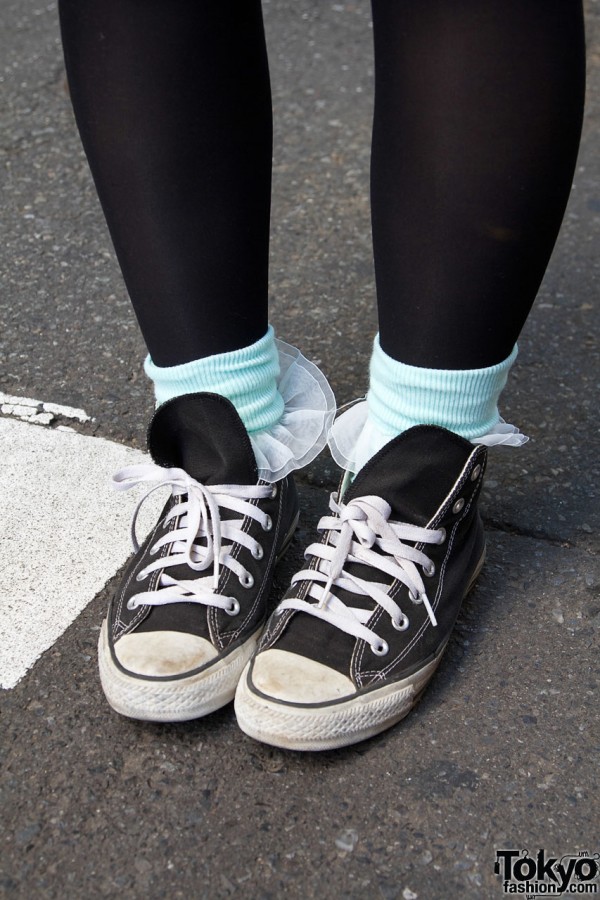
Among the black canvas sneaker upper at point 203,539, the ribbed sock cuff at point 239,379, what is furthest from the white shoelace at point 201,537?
the ribbed sock cuff at point 239,379

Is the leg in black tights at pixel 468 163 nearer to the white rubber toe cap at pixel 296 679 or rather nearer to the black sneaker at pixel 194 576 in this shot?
the black sneaker at pixel 194 576

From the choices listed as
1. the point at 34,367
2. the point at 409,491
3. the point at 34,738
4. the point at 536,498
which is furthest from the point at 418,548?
the point at 34,367

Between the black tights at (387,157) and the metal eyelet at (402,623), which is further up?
the black tights at (387,157)

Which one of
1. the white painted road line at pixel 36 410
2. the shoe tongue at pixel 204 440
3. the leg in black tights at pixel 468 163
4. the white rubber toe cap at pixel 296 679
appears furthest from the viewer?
the white painted road line at pixel 36 410

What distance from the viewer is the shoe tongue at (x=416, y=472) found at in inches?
48.3

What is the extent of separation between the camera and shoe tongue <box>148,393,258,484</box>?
4.15 ft

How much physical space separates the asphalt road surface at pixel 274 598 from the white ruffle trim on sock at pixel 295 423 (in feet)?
0.64

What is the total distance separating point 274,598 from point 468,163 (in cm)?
66

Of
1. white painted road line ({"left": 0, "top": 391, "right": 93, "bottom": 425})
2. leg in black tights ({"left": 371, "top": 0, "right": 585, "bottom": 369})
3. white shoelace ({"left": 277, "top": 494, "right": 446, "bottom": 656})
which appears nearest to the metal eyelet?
white shoelace ({"left": 277, "top": 494, "right": 446, "bottom": 656})

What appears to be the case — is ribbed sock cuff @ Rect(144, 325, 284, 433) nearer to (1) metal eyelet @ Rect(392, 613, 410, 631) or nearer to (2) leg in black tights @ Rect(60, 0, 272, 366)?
(2) leg in black tights @ Rect(60, 0, 272, 366)

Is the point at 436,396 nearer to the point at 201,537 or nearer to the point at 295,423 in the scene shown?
the point at 295,423

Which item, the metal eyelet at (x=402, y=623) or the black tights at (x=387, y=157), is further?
the metal eyelet at (x=402, y=623)

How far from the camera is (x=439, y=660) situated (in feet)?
4.22

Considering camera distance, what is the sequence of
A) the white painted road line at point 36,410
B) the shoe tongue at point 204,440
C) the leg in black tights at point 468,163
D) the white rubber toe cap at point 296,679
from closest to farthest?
the leg in black tights at point 468,163 → the white rubber toe cap at point 296,679 → the shoe tongue at point 204,440 → the white painted road line at point 36,410
